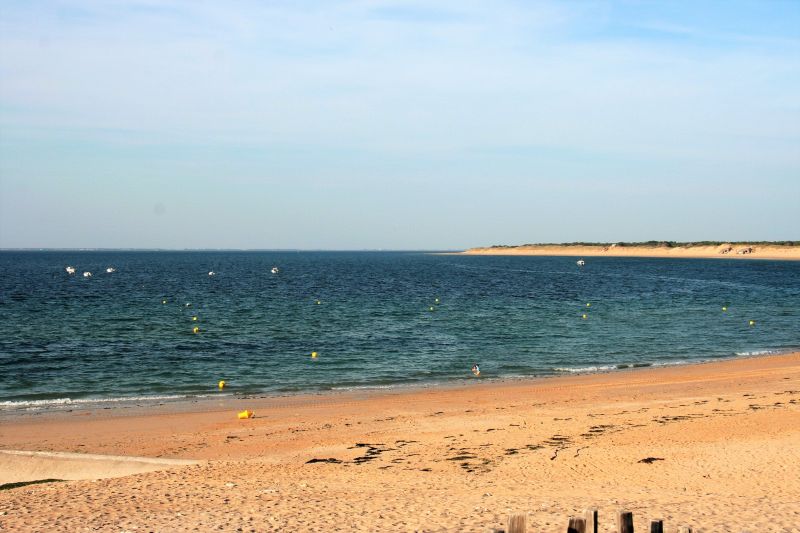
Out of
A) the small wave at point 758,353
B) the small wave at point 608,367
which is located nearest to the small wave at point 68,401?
the small wave at point 608,367

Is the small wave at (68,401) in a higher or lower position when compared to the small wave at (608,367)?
higher

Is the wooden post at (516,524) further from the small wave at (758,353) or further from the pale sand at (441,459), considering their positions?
the small wave at (758,353)

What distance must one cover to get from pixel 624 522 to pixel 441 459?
291 inches

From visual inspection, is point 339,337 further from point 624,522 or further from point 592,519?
point 624,522

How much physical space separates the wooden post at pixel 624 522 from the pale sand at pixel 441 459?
1.99 meters

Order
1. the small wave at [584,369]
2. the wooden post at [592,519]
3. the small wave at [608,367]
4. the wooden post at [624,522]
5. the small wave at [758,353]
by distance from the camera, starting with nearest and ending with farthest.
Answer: the wooden post at [624,522] → the wooden post at [592,519] → the small wave at [584,369] → the small wave at [608,367] → the small wave at [758,353]

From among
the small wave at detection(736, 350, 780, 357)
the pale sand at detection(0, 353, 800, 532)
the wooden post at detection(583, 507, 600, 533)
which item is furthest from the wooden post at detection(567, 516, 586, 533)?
the small wave at detection(736, 350, 780, 357)

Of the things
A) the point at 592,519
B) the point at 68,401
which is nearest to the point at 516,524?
the point at 592,519

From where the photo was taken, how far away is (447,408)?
71.6ft

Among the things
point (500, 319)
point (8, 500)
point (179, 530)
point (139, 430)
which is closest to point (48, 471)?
point (8, 500)

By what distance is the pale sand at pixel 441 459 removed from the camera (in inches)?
435

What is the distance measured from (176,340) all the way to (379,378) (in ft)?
47.3

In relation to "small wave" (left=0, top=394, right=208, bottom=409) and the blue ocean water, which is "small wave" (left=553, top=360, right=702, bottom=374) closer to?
the blue ocean water

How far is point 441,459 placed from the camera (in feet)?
50.7
